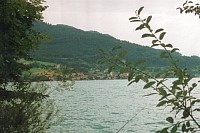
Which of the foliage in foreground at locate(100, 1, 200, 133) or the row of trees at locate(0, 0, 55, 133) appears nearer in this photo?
the foliage in foreground at locate(100, 1, 200, 133)

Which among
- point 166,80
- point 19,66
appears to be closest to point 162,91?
point 166,80

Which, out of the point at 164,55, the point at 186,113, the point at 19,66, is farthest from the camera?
the point at 19,66

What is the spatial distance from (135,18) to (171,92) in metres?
0.50

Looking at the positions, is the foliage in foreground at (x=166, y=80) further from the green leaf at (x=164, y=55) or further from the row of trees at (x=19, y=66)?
the row of trees at (x=19, y=66)

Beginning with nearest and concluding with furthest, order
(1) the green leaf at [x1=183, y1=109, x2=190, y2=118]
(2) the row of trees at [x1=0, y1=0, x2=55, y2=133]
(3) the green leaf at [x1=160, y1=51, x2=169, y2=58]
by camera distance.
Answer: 1. (1) the green leaf at [x1=183, y1=109, x2=190, y2=118]
2. (3) the green leaf at [x1=160, y1=51, x2=169, y2=58]
3. (2) the row of trees at [x1=0, y1=0, x2=55, y2=133]

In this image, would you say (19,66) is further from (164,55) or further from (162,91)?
(162,91)

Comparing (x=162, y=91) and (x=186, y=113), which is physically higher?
(x=162, y=91)

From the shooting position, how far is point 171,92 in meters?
2.17

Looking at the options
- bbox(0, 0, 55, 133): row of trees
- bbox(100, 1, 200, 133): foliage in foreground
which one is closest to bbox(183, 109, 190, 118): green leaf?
bbox(100, 1, 200, 133): foliage in foreground

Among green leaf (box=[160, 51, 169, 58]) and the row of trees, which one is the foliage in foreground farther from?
the row of trees

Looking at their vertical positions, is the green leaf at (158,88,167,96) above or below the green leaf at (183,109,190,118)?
above

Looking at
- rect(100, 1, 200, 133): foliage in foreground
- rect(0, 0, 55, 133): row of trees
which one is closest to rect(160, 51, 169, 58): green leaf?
rect(100, 1, 200, 133): foliage in foreground

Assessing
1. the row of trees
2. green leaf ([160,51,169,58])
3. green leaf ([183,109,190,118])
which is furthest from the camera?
the row of trees

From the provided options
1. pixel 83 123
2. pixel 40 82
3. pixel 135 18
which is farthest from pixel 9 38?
pixel 83 123
